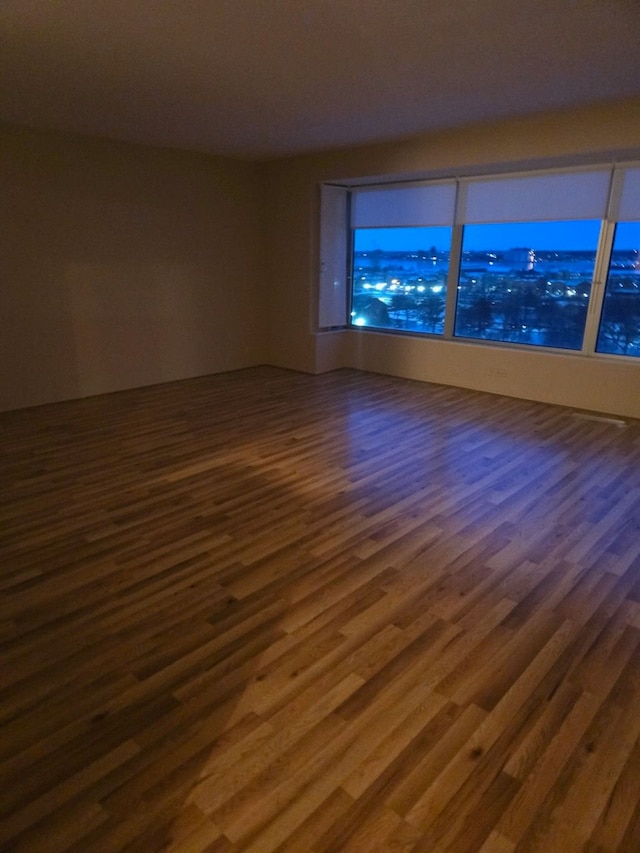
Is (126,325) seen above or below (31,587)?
above

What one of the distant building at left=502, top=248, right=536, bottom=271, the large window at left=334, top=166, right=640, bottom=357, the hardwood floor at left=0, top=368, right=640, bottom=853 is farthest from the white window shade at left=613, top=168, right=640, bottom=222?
the hardwood floor at left=0, top=368, right=640, bottom=853

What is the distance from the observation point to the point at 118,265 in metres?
5.86

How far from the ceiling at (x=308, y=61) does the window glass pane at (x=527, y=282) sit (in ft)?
4.67

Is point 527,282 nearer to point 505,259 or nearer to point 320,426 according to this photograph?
point 505,259

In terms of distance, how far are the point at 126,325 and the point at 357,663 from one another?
505 cm

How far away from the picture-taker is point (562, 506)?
11.0 ft

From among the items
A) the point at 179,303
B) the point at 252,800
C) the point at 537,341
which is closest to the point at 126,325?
the point at 179,303

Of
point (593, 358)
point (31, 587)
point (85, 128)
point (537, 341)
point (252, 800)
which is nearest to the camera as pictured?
point (252, 800)

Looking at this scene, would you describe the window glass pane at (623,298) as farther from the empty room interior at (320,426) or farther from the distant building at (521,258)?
the distant building at (521,258)

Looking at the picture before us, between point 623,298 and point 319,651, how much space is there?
4767mm

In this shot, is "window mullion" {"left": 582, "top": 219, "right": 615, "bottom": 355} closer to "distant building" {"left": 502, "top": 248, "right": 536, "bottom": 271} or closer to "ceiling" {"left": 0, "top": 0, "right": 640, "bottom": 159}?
"distant building" {"left": 502, "top": 248, "right": 536, "bottom": 271}

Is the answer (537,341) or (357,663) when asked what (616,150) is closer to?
(537,341)

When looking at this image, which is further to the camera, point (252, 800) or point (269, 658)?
point (269, 658)

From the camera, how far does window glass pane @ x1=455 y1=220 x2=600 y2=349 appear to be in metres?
5.42
